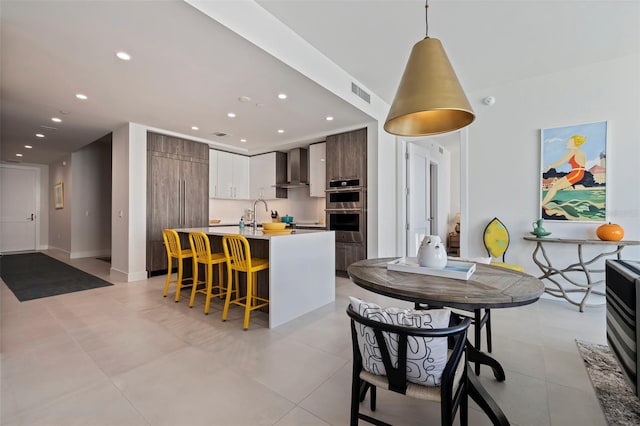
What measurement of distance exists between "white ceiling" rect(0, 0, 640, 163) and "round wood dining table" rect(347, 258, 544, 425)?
2289mm

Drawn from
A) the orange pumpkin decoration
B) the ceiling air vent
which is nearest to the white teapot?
the orange pumpkin decoration

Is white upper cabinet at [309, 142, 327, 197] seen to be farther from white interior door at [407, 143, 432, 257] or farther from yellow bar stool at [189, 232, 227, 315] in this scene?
yellow bar stool at [189, 232, 227, 315]

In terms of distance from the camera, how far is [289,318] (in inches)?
117

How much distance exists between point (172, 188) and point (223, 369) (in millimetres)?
4163

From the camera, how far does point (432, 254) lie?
172 cm

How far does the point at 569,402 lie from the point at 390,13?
3220 mm

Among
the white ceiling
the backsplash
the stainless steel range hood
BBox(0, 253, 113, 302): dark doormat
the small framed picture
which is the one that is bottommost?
BBox(0, 253, 113, 302): dark doormat

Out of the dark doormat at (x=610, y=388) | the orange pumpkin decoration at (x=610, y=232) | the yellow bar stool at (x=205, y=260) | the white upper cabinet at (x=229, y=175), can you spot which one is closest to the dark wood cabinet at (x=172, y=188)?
the white upper cabinet at (x=229, y=175)

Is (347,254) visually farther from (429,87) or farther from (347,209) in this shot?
(429,87)

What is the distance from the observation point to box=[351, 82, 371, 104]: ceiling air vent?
390cm

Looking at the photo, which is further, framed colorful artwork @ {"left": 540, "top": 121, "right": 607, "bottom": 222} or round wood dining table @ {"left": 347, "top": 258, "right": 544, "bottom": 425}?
framed colorful artwork @ {"left": 540, "top": 121, "right": 607, "bottom": 222}

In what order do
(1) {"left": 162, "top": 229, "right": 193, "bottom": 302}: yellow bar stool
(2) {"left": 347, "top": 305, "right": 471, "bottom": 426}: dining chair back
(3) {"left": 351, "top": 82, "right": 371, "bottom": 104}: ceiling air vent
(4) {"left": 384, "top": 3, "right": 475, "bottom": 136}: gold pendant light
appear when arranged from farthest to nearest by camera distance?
(3) {"left": 351, "top": 82, "right": 371, "bottom": 104}: ceiling air vent
(1) {"left": 162, "top": 229, "right": 193, "bottom": 302}: yellow bar stool
(4) {"left": 384, "top": 3, "right": 475, "bottom": 136}: gold pendant light
(2) {"left": 347, "top": 305, "right": 471, "bottom": 426}: dining chair back

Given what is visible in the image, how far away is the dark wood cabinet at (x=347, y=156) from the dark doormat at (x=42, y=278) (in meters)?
4.21

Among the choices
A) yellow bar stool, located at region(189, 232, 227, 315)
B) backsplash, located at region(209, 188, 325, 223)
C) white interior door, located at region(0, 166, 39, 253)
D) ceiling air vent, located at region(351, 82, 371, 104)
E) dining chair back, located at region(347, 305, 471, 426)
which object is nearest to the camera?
dining chair back, located at region(347, 305, 471, 426)
